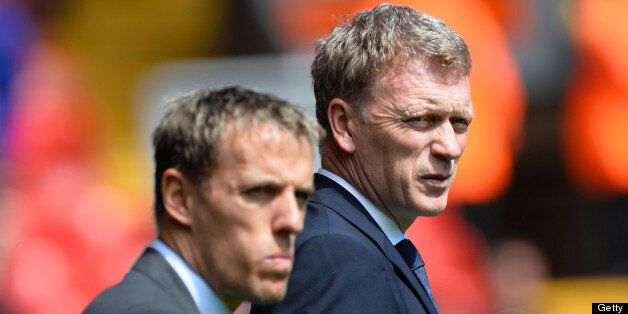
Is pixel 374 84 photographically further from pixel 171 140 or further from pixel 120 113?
pixel 120 113

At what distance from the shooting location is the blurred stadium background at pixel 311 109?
6.46 m

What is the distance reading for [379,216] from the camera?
285cm

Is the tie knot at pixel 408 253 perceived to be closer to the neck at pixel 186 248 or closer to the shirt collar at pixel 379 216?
the shirt collar at pixel 379 216

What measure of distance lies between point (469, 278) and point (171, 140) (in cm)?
451

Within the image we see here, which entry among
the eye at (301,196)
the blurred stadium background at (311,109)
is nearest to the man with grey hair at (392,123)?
the eye at (301,196)

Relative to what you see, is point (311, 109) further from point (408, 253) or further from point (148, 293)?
point (148, 293)

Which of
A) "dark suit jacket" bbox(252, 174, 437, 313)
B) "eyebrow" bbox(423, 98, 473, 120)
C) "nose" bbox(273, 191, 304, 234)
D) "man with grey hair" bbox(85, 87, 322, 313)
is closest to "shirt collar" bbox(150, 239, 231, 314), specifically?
"man with grey hair" bbox(85, 87, 322, 313)

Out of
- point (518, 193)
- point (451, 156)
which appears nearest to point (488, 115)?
point (518, 193)

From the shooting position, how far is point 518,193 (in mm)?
6559

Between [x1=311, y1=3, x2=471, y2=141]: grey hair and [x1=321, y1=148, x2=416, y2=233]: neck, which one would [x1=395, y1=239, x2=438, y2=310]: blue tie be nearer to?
[x1=321, y1=148, x2=416, y2=233]: neck

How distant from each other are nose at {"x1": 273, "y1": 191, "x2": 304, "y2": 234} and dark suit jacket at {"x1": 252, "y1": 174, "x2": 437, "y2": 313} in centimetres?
43

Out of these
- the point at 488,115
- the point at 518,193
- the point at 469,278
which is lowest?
the point at 469,278

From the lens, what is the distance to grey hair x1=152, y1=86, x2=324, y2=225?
2084 mm

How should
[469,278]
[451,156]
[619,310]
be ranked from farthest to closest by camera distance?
[469,278] → [619,310] → [451,156]
